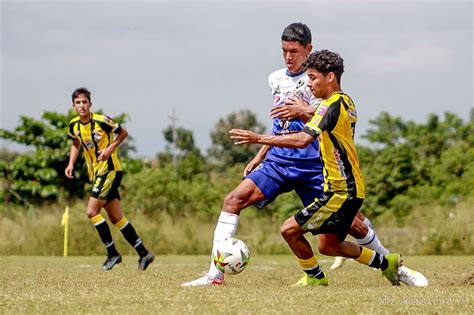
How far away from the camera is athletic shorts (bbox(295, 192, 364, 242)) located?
7727 mm

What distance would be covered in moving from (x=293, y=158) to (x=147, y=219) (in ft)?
41.0

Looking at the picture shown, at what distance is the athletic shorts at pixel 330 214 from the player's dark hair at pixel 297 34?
171 cm

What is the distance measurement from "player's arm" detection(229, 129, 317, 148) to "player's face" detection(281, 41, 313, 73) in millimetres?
1414

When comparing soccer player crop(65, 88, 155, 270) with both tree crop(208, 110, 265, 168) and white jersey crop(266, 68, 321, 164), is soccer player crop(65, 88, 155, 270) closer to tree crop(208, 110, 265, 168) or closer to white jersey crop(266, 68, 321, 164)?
white jersey crop(266, 68, 321, 164)

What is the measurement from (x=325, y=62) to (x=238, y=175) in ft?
63.5

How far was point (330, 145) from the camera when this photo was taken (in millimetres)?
7695

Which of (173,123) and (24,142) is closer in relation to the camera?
(24,142)

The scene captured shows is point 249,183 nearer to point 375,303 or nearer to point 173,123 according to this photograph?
point 375,303

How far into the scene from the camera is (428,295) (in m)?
7.04

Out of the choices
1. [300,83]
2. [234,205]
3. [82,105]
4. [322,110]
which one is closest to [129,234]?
[82,105]

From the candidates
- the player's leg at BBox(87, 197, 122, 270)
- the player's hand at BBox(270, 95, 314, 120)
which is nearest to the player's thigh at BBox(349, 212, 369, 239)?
the player's hand at BBox(270, 95, 314, 120)

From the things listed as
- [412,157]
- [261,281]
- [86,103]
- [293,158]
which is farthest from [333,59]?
[412,157]

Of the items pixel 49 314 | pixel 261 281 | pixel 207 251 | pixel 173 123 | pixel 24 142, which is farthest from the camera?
pixel 173 123

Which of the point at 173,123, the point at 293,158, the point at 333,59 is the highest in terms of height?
the point at 333,59
